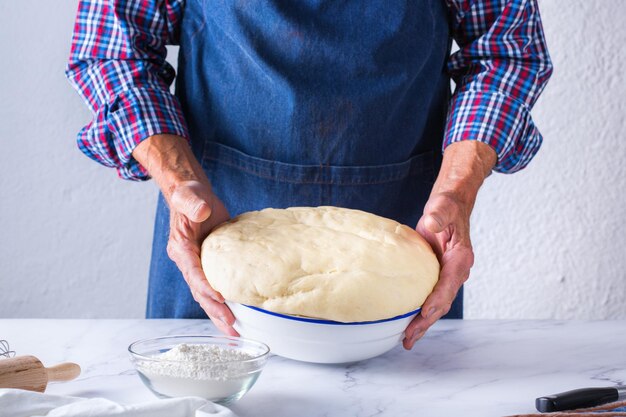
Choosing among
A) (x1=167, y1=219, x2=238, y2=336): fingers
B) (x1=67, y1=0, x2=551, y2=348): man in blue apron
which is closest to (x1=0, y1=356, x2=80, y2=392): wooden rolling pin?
(x1=167, y1=219, x2=238, y2=336): fingers

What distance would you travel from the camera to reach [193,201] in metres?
1.04

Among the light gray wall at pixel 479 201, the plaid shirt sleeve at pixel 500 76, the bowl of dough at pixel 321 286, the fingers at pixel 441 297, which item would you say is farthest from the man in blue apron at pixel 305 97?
the light gray wall at pixel 479 201

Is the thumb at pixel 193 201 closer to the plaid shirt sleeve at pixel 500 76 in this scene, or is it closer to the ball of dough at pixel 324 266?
the ball of dough at pixel 324 266

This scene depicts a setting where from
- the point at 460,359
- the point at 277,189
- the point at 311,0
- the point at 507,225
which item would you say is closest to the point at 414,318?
the point at 460,359

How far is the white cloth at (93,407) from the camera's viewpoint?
0.72m

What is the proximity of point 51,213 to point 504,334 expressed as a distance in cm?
167

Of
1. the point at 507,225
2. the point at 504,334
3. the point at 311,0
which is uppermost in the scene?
the point at 311,0

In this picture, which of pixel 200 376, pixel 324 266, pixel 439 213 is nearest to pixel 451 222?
pixel 439 213

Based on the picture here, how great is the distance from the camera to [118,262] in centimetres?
241

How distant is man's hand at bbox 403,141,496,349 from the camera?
3.24ft

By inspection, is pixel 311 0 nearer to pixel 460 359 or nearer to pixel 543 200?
pixel 460 359

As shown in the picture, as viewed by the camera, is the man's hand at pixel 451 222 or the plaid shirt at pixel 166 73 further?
the plaid shirt at pixel 166 73

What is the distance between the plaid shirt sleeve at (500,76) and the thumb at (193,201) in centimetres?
50

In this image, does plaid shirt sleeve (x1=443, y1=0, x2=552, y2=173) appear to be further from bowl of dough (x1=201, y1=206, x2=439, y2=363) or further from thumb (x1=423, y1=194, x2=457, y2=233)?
bowl of dough (x1=201, y1=206, x2=439, y2=363)
